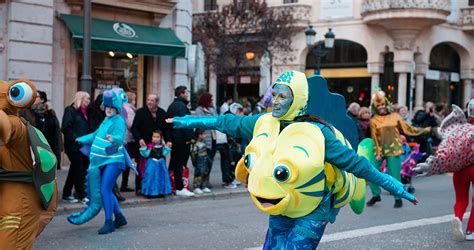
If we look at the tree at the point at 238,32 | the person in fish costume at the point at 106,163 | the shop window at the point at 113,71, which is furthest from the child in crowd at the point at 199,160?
the tree at the point at 238,32

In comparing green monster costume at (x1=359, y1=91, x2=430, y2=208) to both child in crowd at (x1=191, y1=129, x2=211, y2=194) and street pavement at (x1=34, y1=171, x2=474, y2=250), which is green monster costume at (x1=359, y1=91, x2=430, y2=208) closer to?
street pavement at (x1=34, y1=171, x2=474, y2=250)

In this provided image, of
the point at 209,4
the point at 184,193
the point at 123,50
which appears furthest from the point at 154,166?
the point at 209,4

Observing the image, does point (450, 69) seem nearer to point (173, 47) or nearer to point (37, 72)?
point (173, 47)

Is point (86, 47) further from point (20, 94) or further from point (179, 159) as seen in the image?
point (20, 94)

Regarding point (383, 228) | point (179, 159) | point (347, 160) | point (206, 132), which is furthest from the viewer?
point (206, 132)

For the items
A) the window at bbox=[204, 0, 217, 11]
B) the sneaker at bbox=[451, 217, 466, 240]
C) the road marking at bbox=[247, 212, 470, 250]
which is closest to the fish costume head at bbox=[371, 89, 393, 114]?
the road marking at bbox=[247, 212, 470, 250]

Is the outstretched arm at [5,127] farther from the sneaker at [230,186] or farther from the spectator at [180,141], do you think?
the sneaker at [230,186]

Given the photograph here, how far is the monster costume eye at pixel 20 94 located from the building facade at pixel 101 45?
28.4 feet

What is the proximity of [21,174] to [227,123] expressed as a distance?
1.64 m

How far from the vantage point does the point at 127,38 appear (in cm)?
1460

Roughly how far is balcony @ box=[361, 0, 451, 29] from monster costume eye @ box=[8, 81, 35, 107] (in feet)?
84.6

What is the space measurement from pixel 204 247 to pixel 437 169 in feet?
9.45

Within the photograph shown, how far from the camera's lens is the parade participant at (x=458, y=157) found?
7082mm

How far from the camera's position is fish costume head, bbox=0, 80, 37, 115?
4.59 metres
